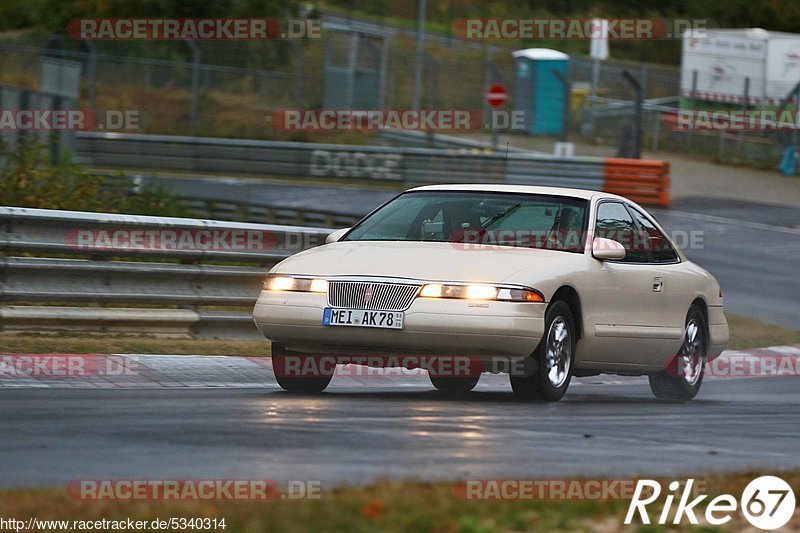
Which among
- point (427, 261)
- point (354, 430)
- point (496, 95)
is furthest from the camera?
point (496, 95)

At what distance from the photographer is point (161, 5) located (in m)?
43.7

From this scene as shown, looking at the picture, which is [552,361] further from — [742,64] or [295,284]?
[742,64]

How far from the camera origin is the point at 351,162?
32.1m

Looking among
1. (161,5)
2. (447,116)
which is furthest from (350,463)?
(161,5)

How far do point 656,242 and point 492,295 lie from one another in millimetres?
2516

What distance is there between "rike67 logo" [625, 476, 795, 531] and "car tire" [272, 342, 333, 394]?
13.3 feet

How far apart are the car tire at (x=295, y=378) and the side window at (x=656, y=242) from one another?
2708 millimetres

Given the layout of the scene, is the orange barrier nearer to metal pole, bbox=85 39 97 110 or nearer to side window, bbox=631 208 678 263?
metal pole, bbox=85 39 97 110

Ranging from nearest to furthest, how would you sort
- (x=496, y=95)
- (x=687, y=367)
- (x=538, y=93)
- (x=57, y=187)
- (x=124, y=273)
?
1. (x=687, y=367)
2. (x=124, y=273)
3. (x=57, y=187)
4. (x=496, y=95)
5. (x=538, y=93)

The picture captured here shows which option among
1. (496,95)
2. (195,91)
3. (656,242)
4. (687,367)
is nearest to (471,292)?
(656,242)

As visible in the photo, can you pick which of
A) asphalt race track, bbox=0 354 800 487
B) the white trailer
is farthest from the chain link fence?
asphalt race track, bbox=0 354 800 487

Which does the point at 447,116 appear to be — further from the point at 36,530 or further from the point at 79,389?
the point at 36,530

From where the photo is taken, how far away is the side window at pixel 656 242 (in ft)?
36.3

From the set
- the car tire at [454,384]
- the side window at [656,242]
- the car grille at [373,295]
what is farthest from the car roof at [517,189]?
the car grille at [373,295]
